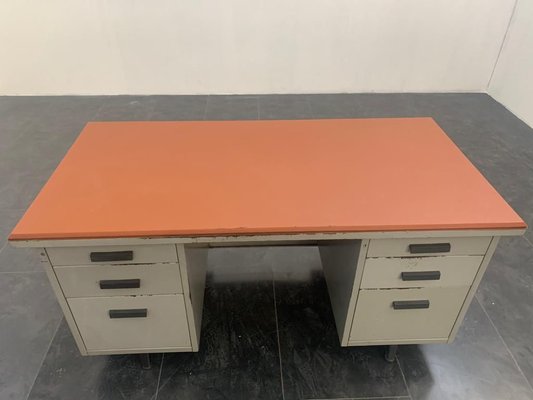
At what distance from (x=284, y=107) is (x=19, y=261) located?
107 inches

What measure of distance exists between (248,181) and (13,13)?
153 inches

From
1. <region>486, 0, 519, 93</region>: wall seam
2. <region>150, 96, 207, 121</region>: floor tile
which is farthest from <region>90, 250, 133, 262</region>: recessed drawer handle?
<region>486, 0, 519, 93</region>: wall seam

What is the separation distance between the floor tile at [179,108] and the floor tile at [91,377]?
8.25 ft

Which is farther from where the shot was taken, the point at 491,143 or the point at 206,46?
the point at 206,46

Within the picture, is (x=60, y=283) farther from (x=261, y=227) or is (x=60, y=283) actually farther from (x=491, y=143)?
(x=491, y=143)

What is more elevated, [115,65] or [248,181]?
[248,181]

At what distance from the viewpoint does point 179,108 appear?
4074mm

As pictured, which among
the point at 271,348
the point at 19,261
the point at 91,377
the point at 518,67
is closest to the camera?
the point at 91,377

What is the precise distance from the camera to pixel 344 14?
4004 mm

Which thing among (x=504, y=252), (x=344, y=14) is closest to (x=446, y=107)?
(x=344, y=14)

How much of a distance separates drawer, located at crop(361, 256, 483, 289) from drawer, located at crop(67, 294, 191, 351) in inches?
28.1

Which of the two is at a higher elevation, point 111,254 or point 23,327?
point 111,254

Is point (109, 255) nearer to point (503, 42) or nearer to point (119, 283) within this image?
point (119, 283)

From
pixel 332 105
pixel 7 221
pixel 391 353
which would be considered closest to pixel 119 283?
pixel 391 353
